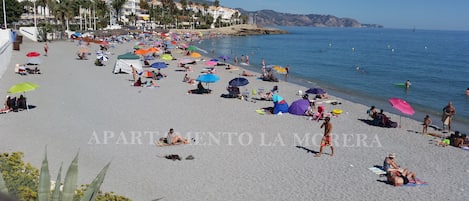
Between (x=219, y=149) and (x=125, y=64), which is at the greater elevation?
(x=125, y=64)

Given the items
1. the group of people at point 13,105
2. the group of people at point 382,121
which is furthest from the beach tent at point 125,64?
the group of people at point 382,121

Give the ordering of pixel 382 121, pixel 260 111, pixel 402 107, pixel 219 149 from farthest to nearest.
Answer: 1. pixel 260 111
2. pixel 382 121
3. pixel 402 107
4. pixel 219 149

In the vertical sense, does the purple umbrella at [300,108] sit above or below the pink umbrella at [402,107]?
below

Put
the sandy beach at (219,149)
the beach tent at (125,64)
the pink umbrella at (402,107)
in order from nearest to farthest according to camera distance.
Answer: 1. the sandy beach at (219,149)
2. the pink umbrella at (402,107)
3. the beach tent at (125,64)

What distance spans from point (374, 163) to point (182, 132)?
20.8 ft

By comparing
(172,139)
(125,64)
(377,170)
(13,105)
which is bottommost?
(377,170)

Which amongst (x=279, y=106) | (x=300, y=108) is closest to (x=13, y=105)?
(x=279, y=106)

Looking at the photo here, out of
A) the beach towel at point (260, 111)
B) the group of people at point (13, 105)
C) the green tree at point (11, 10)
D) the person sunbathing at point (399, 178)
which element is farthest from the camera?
the green tree at point (11, 10)

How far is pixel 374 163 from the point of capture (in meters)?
11.6

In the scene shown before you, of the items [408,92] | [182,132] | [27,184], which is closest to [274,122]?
[182,132]

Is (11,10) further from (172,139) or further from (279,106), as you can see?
(172,139)

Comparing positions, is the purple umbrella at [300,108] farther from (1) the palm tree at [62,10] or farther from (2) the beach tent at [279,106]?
(1) the palm tree at [62,10]

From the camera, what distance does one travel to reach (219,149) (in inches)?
488

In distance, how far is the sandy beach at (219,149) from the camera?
9.62 metres
